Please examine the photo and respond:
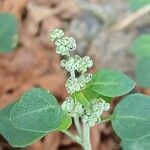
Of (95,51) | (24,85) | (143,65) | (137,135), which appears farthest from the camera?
(95,51)

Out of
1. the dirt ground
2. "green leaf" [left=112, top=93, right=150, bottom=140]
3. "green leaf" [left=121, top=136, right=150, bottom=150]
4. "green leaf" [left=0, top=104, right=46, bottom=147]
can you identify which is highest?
"green leaf" [left=112, top=93, right=150, bottom=140]

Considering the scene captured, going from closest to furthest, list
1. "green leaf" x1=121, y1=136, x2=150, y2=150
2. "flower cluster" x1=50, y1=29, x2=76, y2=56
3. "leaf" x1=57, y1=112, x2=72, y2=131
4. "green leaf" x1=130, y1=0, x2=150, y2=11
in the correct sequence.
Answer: "flower cluster" x1=50, y1=29, x2=76, y2=56 → "leaf" x1=57, y1=112, x2=72, y2=131 → "green leaf" x1=121, y1=136, x2=150, y2=150 → "green leaf" x1=130, y1=0, x2=150, y2=11

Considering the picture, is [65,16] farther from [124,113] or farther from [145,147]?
[124,113]

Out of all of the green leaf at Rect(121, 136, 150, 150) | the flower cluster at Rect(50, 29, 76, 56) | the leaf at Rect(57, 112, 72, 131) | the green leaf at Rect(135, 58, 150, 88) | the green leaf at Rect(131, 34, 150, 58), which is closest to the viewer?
the flower cluster at Rect(50, 29, 76, 56)

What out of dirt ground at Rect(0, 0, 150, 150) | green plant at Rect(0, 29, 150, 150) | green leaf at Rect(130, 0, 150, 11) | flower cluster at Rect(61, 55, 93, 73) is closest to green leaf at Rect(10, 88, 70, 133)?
green plant at Rect(0, 29, 150, 150)

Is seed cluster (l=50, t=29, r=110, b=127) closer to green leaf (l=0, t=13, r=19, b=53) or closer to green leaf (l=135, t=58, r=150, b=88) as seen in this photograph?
green leaf (l=135, t=58, r=150, b=88)

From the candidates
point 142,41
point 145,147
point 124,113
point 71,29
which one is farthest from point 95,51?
point 124,113

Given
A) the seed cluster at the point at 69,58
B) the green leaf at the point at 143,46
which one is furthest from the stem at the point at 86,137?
the green leaf at the point at 143,46
